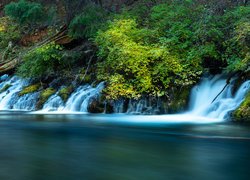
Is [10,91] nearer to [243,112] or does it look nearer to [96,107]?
[96,107]

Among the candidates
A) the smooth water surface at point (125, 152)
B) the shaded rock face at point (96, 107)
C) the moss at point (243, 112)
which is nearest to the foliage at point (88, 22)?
the shaded rock face at point (96, 107)

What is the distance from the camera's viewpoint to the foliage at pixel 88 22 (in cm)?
1630

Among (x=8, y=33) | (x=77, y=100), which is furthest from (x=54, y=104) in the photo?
(x=8, y=33)

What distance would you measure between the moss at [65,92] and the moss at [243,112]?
273 inches

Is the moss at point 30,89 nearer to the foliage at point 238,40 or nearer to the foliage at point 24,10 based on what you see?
the foliage at point 24,10

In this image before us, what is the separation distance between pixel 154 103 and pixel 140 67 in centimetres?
135

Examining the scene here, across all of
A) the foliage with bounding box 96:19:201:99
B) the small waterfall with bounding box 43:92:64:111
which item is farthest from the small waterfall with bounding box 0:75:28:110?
the foliage with bounding box 96:19:201:99

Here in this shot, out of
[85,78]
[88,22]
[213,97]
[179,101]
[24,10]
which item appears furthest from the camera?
[24,10]

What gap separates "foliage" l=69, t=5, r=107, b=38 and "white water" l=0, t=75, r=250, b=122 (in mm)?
3205

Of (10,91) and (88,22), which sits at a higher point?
(88,22)

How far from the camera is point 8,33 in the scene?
85.3 feet

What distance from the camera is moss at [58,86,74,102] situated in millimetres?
14102

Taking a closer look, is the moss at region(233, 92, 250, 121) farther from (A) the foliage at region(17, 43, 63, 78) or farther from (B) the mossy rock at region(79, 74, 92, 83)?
(A) the foliage at region(17, 43, 63, 78)

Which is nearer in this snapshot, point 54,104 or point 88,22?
A: point 54,104
